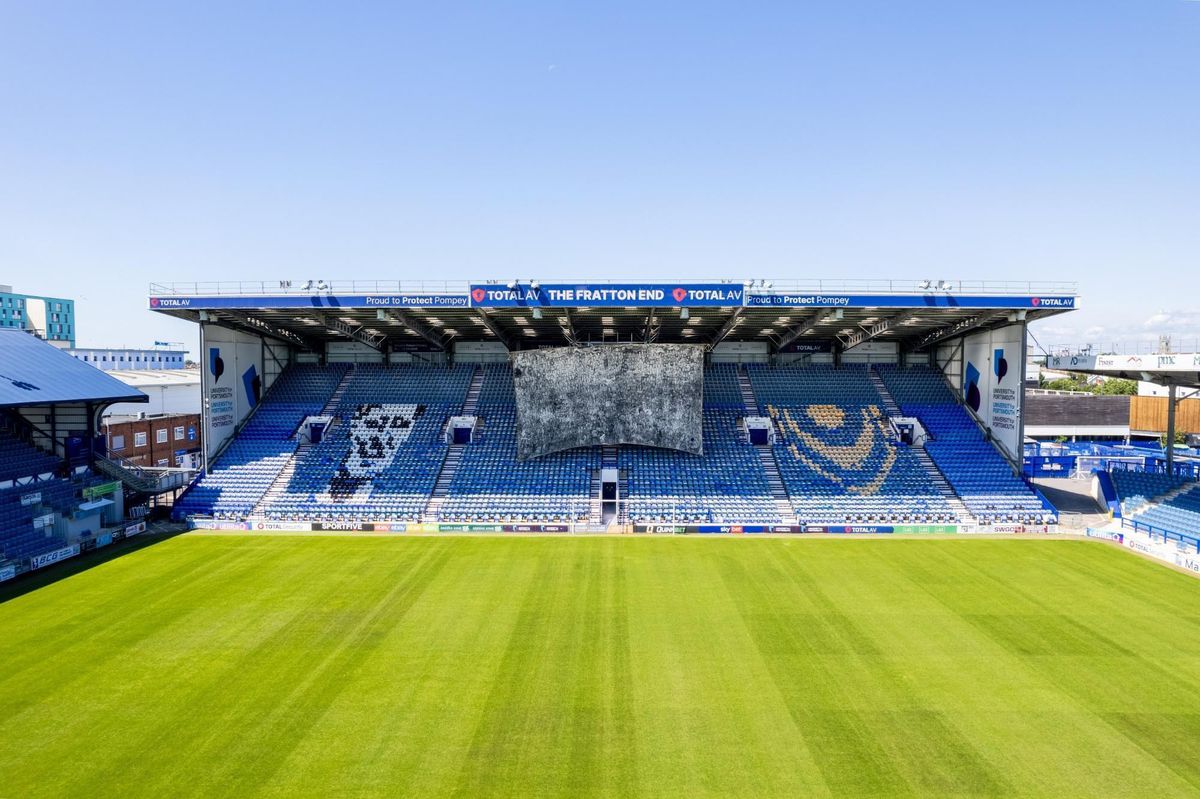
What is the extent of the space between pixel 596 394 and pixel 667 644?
755 inches

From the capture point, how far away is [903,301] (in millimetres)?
30453

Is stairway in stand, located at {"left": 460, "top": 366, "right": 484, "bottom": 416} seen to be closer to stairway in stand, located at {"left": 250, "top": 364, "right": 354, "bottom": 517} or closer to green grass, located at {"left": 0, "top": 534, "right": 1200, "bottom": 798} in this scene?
stairway in stand, located at {"left": 250, "top": 364, "right": 354, "bottom": 517}

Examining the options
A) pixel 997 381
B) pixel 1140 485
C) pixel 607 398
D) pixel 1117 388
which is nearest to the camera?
pixel 1140 485

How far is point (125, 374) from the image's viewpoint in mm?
49375

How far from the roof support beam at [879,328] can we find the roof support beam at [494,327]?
22.0 m

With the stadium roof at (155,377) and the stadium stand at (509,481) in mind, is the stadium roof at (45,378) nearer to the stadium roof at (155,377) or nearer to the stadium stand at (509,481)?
the stadium stand at (509,481)

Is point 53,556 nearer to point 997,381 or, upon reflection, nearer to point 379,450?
point 379,450

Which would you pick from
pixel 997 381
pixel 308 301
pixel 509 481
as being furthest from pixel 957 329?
pixel 308 301

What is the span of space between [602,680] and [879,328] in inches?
1101

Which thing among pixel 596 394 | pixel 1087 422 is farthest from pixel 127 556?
pixel 1087 422

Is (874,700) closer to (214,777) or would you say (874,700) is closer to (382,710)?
(382,710)

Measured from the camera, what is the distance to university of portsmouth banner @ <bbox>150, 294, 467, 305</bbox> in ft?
101

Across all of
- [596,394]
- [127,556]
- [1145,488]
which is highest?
Result: [596,394]

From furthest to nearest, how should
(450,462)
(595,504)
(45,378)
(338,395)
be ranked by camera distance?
(338,395), (450,462), (595,504), (45,378)
